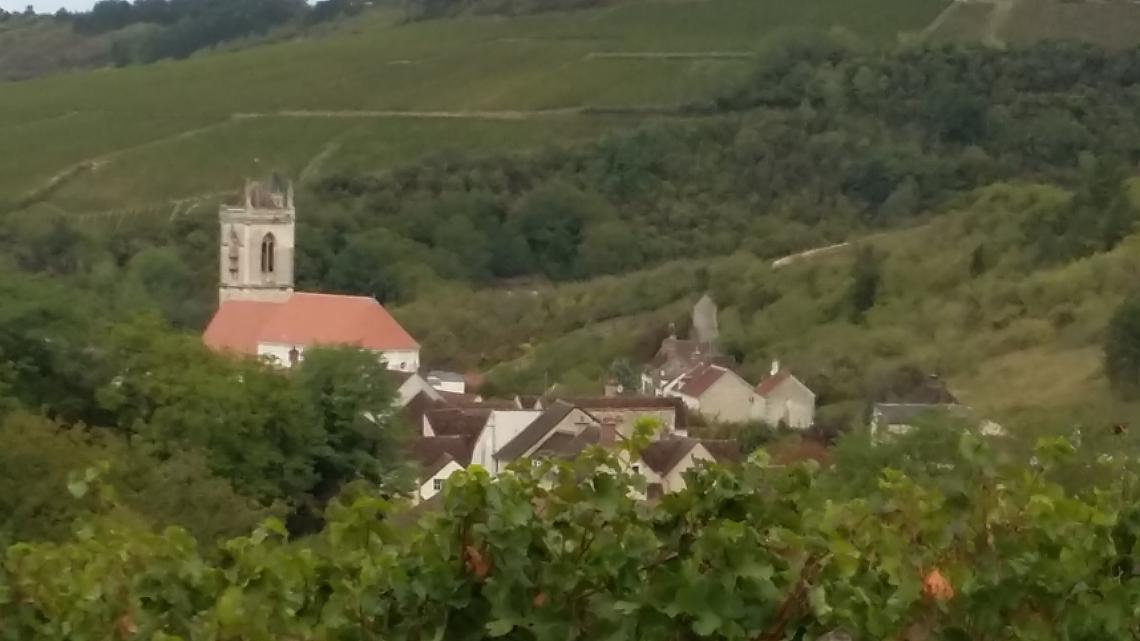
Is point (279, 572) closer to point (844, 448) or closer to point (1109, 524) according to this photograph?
point (1109, 524)

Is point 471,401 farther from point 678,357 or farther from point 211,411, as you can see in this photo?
point 211,411

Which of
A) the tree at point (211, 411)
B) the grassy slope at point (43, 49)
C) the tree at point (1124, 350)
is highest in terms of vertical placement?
the tree at point (211, 411)

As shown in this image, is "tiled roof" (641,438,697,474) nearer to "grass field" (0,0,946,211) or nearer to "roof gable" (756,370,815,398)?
"roof gable" (756,370,815,398)

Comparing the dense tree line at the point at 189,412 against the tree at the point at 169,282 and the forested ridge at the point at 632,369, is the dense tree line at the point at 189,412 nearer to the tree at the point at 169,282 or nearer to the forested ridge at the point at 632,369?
the forested ridge at the point at 632,369

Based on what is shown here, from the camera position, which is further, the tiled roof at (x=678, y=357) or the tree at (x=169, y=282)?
the tree at (x=169, y=282)

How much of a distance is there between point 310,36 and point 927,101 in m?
44.5

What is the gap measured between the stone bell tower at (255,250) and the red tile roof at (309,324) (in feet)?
5.10

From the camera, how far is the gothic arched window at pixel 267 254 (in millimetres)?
45969

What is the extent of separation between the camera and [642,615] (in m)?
5.88

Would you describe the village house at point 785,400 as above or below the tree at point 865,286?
below

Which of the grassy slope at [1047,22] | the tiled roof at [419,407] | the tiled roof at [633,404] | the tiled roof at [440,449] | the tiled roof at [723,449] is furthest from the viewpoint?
the grassy slope at [1047,22]

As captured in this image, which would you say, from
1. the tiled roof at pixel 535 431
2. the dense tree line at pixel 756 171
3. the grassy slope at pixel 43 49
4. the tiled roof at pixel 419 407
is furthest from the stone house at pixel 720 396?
the grassy slope at pixel 43 49

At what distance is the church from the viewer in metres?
41.9

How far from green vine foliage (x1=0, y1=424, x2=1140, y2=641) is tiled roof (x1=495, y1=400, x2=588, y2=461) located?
22.1m
